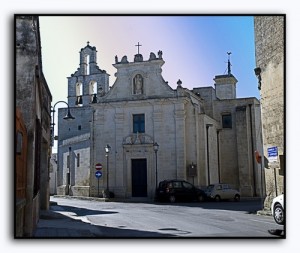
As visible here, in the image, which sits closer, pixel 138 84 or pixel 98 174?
pixel 98 174

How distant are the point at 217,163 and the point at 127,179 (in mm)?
3609

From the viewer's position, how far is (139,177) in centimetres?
1355

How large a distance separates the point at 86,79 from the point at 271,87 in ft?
13.1

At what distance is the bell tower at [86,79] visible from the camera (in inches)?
194

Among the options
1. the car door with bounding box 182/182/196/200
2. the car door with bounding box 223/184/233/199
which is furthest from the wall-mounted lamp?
the car door with bounding box 182/182/196/200

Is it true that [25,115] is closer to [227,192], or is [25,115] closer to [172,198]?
[227,192]

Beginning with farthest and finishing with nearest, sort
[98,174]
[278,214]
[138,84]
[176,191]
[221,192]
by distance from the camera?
[138,84], [98,174], [176,191], [221,192], [278,214]

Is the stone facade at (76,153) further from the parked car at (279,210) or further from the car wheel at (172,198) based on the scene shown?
the parked car at (279,210)

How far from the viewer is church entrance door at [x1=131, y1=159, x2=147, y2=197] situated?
12.8 meters

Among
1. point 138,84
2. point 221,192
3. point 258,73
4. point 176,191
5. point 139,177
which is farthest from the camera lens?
point 138,84

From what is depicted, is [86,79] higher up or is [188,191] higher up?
[86,79]

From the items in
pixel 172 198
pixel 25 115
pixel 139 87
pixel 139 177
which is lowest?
pixel 172 198

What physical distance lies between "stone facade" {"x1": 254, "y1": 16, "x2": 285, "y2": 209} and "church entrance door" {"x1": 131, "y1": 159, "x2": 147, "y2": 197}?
653cm

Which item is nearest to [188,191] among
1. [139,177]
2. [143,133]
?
[139,177]
